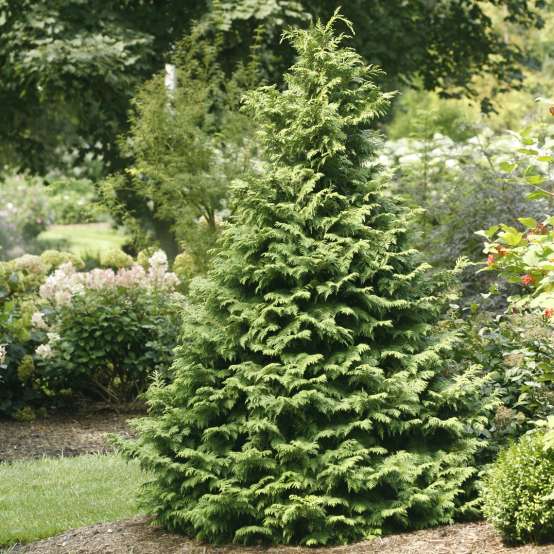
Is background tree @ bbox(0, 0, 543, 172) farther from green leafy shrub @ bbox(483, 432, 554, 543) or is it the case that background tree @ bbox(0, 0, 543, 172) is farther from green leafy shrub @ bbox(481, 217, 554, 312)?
green leafy shrub @ bbox(483, 432, 554, 543)

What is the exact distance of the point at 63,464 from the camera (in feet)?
20.5

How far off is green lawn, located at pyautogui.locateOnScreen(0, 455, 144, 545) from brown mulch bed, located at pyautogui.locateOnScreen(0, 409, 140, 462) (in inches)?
16.2

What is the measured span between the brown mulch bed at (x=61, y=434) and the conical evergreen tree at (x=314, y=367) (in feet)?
8.07

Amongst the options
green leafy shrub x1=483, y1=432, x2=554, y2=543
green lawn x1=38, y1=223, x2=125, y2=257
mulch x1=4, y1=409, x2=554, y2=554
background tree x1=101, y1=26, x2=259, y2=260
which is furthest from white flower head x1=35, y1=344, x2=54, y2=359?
green lawn x1=38, y1=223, x2=125, y2=257

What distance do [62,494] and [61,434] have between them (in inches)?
78.8

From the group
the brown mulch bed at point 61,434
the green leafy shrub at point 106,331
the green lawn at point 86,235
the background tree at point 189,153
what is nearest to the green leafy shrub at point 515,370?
the brown mulch bed at point 61,434

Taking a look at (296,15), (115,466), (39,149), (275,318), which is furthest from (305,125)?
(39,149)

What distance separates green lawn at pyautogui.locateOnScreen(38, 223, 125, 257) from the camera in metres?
23.2

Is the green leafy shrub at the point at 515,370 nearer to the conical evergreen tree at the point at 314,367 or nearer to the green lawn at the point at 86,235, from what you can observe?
the conical evergreen tree at the point at 314,367

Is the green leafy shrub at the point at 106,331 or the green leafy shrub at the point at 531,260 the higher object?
the green leafy shrub at the point at 531,260

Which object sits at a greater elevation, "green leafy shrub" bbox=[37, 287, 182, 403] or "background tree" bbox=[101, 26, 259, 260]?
"background tree" bbox=[101, 26, 259, 260]

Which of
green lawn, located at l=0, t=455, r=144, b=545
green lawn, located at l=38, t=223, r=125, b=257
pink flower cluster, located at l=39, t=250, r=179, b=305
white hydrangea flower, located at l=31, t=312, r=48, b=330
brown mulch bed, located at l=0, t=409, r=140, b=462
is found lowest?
brown mulch bed, located at l=0, t=409, r=140, b=462

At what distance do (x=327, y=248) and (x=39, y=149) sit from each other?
11.7 m

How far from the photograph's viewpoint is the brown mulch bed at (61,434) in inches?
271
